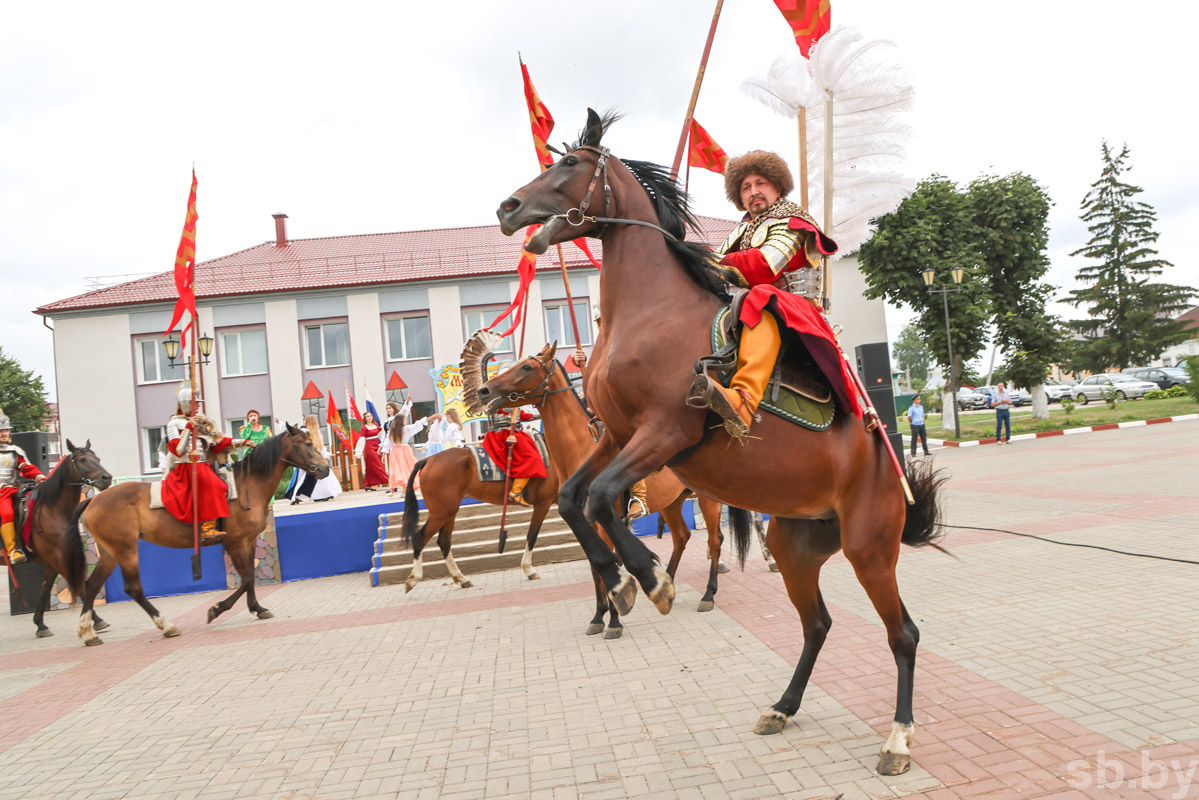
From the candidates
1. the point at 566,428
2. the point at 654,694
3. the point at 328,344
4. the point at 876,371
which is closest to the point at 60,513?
the point at 566,428

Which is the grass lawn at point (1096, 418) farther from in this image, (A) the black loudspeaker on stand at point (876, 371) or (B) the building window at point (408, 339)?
(B) the building window at point (408, 339)

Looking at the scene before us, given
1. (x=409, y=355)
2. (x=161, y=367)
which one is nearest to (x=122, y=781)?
(x=409, y=355)

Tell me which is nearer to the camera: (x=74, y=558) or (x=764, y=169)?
(x=764, y=169)

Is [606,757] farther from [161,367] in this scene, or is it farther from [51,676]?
[161,367]

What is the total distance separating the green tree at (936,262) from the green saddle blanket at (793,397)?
89.0 feet

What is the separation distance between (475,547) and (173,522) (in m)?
4.12

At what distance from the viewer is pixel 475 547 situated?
11.0 m

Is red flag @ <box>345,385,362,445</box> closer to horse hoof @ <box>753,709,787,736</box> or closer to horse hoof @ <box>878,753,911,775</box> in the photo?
horse hoof @ <box>753,709,787,736</box>

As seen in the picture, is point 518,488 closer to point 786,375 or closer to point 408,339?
point 786,375

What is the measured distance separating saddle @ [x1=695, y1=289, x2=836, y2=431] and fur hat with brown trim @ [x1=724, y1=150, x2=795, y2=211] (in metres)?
0.78

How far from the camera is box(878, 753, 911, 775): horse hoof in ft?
11.0

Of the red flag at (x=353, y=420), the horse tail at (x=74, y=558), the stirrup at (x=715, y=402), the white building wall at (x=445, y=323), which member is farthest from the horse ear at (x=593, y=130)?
the white building wall at (x=445, y=323)

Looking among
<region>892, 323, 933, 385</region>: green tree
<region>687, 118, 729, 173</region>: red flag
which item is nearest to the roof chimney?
<region>687, 118, 729, 173</region>: red flag

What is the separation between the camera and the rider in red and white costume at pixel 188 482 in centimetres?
853
